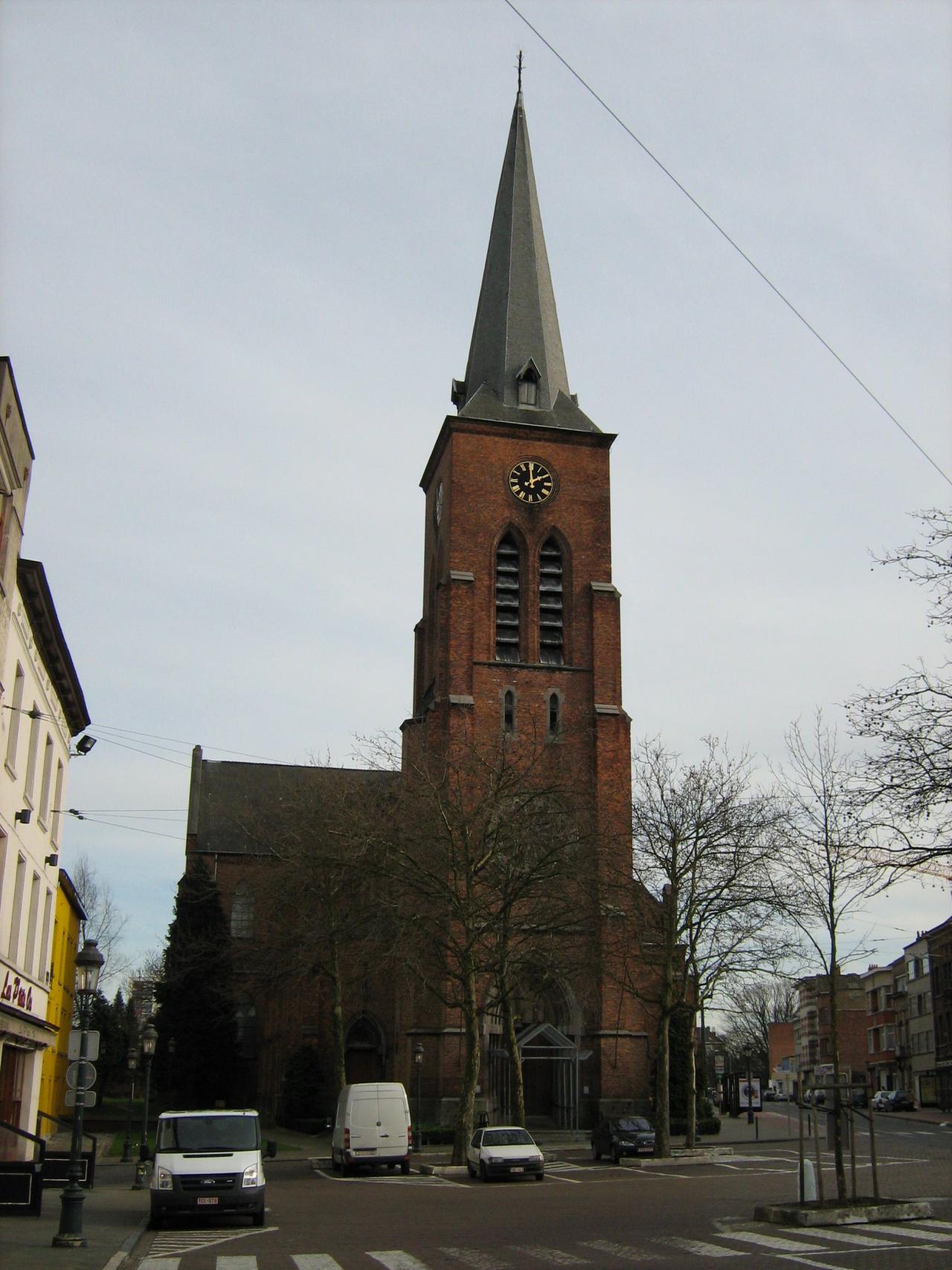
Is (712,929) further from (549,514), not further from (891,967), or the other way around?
(891,967)

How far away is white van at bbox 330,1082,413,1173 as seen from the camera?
2952 centimetres

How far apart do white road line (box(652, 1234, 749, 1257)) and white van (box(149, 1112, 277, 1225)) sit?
6719 millimetres

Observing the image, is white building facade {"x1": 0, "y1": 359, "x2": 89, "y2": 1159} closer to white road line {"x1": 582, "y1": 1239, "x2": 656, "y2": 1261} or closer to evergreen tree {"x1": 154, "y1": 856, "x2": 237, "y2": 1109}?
white road line {"x1": 582, "y1": 1239, "x2": 656, "y2": 1261}

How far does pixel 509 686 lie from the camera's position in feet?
155

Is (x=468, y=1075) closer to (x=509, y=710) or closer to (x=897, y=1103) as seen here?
(x=509, y=710)

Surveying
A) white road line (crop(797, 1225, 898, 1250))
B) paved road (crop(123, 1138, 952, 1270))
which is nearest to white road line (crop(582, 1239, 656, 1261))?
paved road (crop(123, 1138, 952, 1270))

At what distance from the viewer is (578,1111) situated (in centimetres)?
4284

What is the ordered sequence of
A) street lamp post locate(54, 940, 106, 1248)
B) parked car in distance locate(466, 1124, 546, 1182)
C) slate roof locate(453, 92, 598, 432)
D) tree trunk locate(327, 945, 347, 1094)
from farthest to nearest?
1. slate roof locate(453, 92, 598, 432)
2. tree trunk locate(327, 945, 347, 1094)
3. parked car in distance locate(466, 1124, 546, 1182)
4. street lamp post locate(54, 940, 106, 1248)

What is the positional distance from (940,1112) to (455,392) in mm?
50685

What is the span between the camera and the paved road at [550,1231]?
13875 mm

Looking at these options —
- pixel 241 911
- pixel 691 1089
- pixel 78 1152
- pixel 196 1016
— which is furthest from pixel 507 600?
pixel 78 1152

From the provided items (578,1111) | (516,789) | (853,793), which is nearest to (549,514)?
(516,789)

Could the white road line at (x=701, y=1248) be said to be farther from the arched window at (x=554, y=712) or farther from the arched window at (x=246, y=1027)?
the arched window at (x=246, y=1027)

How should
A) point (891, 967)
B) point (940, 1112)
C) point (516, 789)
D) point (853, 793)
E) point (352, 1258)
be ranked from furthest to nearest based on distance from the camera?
1. point (891, 967)
2. point (940, 1112)
3. point (516, 789)
4. point (853, 793)
5. point (352, 1258)
